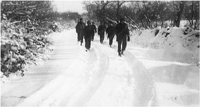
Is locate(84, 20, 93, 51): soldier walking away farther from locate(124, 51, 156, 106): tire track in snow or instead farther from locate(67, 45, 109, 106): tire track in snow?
locate(124, 51, 156, 106): tire track in snow

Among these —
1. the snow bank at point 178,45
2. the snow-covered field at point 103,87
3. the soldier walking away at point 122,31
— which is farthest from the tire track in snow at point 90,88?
the snow bank at point 178,45

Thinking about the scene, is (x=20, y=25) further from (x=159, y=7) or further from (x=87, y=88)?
(x=159, y=7)

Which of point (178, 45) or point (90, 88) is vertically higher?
point (90, 88)

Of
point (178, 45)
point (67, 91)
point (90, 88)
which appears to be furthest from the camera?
point (178, 45)

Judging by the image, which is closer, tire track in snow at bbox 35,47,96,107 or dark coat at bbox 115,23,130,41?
tire track in snow at bbox 35,47,96,107

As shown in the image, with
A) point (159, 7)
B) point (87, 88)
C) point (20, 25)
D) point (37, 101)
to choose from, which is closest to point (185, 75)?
point (87, 88)

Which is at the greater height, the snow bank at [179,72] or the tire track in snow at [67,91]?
the tire track in snow at [67,91]

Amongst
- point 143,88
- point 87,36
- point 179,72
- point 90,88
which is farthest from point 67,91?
point 87,36

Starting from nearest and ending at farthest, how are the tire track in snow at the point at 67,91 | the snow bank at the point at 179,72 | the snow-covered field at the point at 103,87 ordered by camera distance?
1. the tire track in snow at the point at 67,91
2. the snow-covered field at the point at 103,87
3. the snow bank at the point at 179,72

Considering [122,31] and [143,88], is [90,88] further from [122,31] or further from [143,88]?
[122,31]

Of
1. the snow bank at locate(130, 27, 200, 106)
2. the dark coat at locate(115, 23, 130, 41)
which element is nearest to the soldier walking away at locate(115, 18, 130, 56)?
the dark coat at locate(115, 23, 130, 41)

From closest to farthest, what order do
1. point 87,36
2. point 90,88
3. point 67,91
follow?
point 67,91, point 90,88, point 87,36

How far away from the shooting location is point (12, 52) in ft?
17.8

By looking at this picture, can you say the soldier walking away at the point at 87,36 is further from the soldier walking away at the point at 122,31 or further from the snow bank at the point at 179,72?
the snow bank at the point at 179,72
